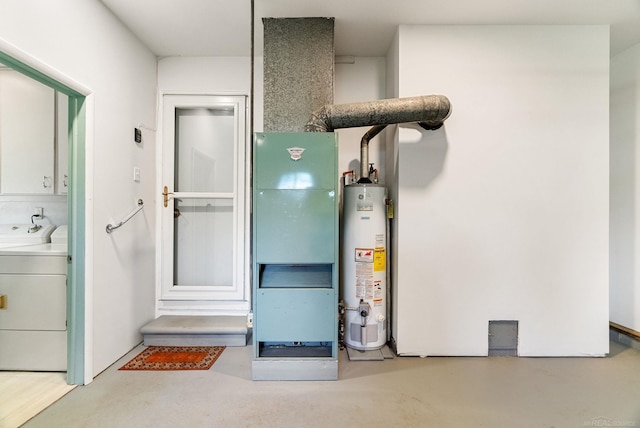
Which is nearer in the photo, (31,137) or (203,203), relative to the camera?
(31,137)

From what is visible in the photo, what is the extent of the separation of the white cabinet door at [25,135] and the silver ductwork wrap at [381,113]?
7.60 feet

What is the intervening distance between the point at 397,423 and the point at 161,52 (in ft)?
12.4

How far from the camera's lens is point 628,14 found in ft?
7.21

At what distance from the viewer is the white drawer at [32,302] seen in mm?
1985

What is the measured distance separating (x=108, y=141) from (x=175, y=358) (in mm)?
1883

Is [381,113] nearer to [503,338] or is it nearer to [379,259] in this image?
[379,259]

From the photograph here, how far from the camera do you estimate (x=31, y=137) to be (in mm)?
2383

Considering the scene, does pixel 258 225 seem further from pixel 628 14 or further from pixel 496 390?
pixel 628 14

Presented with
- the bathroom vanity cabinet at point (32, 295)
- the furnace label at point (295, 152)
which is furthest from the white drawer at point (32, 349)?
the furnace label at point (295, 152)

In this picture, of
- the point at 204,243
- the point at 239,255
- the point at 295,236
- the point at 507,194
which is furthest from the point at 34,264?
the point at 507,194

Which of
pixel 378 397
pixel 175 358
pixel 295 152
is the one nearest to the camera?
pixel 378 397

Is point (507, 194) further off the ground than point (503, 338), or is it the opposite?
point (507, 194)

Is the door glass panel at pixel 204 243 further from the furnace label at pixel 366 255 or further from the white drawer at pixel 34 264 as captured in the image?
the furnace label at pixel 366 255

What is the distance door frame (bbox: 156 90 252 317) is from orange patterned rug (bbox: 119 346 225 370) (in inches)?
17.1
